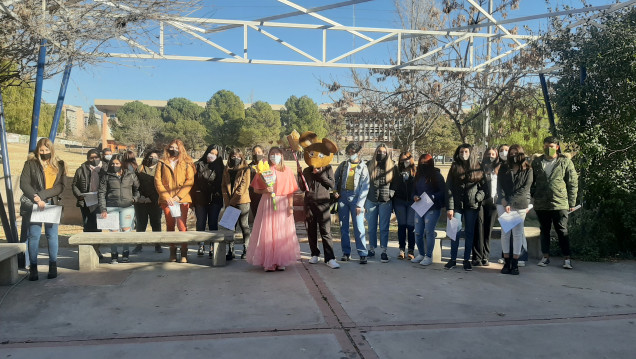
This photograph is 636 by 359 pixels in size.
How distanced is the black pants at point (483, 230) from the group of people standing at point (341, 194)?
0.05 feet

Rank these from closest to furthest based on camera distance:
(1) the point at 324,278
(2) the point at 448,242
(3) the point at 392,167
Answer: (1) the point at 324,278
(3) the point at 392,167
(2) the point at 448,242

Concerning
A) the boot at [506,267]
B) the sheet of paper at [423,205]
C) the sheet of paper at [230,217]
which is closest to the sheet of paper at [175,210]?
the sheet of paper at [230,217]

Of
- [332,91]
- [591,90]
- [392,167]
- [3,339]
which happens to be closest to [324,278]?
[392,167]

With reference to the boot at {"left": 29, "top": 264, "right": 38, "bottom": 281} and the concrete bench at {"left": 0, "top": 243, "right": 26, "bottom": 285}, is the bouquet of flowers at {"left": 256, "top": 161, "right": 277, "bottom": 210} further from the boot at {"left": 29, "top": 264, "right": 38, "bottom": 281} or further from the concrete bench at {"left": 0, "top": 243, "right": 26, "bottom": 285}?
the concrete bench at {"left": 0, "top": 243, "right": 26, "bottom": 285}

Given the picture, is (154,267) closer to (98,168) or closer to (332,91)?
(98,168)

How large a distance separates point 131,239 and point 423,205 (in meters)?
3.83

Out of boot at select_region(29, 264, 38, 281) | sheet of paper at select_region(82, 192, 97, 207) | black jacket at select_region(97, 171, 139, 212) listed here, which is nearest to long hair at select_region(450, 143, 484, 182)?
black jacket at select_region(97, 171, 139, 212)

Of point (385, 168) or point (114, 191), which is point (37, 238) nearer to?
point (114, 191)

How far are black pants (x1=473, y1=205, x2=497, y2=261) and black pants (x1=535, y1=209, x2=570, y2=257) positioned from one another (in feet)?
2.30

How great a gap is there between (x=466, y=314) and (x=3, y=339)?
396 centimetres

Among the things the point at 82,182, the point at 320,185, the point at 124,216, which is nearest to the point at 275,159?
the point at 320,185

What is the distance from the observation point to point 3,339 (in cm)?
366

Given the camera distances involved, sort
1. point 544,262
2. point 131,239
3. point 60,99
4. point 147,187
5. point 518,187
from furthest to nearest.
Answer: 1. point 147,187
2. point 60,99
3. point 544,262
4. point 518,187
5. point 131,239

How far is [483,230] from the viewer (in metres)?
6.41
